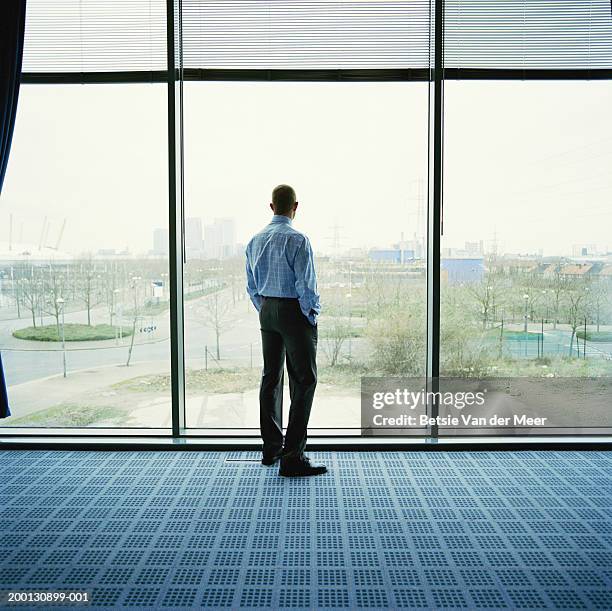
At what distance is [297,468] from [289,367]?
506mm

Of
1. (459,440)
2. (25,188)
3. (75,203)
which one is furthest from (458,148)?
(25,188)

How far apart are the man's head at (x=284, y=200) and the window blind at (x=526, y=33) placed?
→ 3.97 feet

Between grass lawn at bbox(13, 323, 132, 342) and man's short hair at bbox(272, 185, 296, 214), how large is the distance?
46.8 inches

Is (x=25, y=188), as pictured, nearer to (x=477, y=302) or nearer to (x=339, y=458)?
(x=339, y=458)

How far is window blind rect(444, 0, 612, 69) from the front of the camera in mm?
3176

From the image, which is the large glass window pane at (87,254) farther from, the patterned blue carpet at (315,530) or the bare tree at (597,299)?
the bare tree at (597,299)

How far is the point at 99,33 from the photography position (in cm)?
320

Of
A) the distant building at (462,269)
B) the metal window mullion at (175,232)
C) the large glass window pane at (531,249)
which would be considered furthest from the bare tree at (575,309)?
the metal window mullion at (175,232)

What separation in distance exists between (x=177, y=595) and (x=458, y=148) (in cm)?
266

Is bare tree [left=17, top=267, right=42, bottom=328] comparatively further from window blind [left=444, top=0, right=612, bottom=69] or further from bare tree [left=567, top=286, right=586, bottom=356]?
bare tree [left=567, top=286, right=586, bottom=356]

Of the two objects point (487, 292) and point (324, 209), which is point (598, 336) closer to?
point (487, 292)

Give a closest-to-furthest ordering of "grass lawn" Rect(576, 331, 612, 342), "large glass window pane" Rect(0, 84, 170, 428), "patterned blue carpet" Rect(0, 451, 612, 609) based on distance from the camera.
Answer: "patterned blue carpet" Rect(0, 451, 612, 609)
"large glass window pane" Rect(0, 84, 170, 428)
"grass lawn" Rect(576, 331, 612, 342)

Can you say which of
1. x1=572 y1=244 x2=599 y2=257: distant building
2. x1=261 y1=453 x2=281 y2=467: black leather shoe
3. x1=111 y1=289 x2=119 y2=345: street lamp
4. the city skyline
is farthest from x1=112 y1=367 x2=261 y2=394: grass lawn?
x1=572 y1=244 x2=599 y2=257: distant building

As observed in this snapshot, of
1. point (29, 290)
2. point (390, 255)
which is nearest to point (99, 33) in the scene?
point (29, 290)
